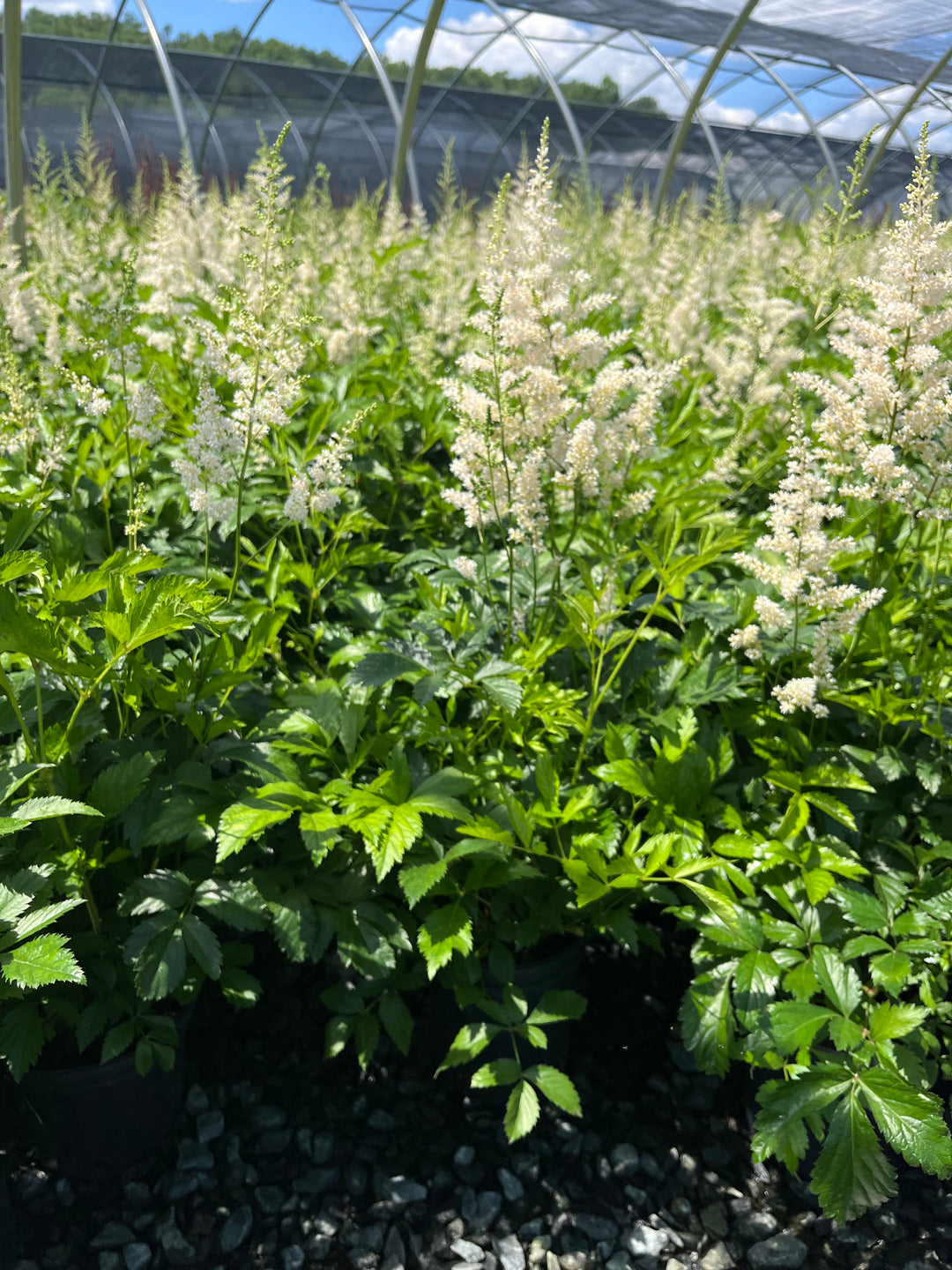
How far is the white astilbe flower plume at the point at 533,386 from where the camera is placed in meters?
2.02

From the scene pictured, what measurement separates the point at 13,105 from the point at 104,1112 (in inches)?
232

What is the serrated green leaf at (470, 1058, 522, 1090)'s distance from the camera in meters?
1.82

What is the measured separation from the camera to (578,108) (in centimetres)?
1823

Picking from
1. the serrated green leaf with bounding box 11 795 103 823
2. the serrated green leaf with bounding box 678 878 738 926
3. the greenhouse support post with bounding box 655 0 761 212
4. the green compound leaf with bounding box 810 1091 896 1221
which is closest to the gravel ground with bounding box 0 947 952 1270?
the green compound leaf with bounding box 810 1091 896 1221

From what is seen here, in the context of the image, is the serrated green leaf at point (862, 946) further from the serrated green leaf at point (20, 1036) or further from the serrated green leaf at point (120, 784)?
the serrated green leaf at point (20, 1036)

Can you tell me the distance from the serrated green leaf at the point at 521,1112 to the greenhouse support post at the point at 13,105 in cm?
547

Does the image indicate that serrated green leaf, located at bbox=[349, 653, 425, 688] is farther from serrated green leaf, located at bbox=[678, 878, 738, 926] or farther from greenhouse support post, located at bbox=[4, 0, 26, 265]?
greenhouse support post, located at bbox=[4, 0, 26, 265]

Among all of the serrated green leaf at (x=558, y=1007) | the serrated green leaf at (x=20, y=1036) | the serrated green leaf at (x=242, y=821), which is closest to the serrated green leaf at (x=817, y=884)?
the serrated green leaf at (x=558, y=1007)

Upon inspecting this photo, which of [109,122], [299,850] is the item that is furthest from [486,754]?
[109,122]

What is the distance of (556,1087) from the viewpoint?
1.79 metres

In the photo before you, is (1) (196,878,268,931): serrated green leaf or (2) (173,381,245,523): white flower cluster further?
(2) (173,381,245,523): white flower cluster

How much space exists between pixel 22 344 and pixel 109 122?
1714 centimetres

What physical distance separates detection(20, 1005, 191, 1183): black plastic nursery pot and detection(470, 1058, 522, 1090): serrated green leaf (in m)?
0.70

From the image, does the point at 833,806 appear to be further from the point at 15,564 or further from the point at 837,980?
the point at 15,564
